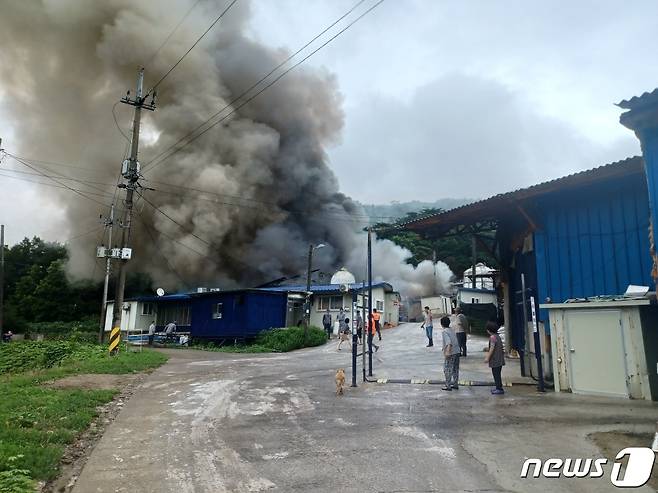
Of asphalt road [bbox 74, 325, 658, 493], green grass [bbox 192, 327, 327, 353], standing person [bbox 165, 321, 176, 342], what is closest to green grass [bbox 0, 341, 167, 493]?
asphalt road [bbox 74, 325, 658, 493]

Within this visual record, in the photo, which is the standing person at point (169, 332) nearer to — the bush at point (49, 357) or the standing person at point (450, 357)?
the bush at point (49, 357)

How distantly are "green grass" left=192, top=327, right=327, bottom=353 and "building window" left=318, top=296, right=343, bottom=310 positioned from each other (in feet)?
17.8

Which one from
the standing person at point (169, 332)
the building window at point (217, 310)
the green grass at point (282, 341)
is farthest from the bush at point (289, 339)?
the standing person at point (169, 332)

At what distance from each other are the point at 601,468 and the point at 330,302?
2639 cm

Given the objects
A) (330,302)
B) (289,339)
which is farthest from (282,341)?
(330,302)

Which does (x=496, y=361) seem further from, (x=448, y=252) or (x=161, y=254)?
(x=448, y=252)

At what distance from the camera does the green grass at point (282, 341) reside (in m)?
22.2

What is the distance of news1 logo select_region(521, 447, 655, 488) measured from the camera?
4.09 meters

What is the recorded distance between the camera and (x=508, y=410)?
7.01 m

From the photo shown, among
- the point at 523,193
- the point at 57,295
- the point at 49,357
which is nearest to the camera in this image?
the point at 523,193

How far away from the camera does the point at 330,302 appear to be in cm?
3067

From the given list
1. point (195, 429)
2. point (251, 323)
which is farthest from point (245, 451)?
point (251, 323)

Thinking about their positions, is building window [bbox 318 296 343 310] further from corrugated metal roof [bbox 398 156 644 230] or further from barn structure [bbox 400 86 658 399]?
barn structure [bbox 400 86 658 399]

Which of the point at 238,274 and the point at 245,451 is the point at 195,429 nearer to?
the point at 245,451
